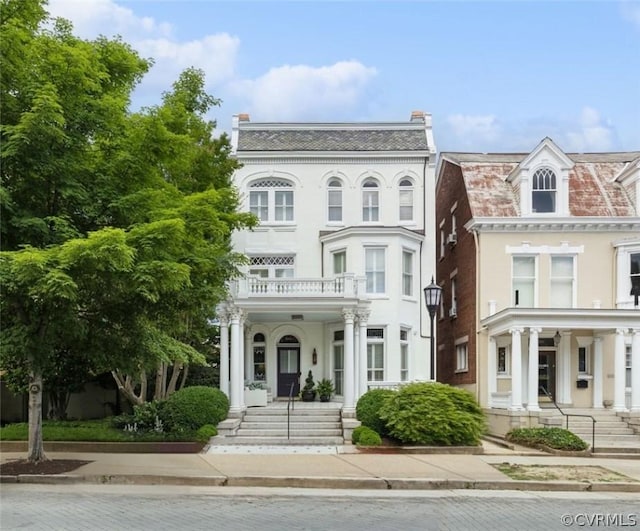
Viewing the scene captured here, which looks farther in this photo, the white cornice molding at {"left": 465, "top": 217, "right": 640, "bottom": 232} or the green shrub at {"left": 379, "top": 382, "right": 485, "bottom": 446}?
the white cornice molding at {"left": 465, "top": 217, "right": 640, "bottom": 232}

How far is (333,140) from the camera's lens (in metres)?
26.3

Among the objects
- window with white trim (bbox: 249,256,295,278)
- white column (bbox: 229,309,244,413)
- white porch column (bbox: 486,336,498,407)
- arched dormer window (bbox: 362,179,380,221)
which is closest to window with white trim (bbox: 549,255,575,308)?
→ white porch column (bbox: 486,336,498,407)

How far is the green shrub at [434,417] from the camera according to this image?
1708 cm

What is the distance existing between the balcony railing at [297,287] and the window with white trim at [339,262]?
10.2 ft

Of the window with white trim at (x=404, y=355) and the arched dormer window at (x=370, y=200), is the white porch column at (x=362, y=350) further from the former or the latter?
the arched dormer window at (x=370, y=200)

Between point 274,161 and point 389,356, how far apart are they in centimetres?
812

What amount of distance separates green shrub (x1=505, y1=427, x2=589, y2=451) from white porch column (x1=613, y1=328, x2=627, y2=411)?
13.1ft

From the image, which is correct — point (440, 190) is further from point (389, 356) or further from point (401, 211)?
point (389, 356)

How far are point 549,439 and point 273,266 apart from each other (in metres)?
11.6

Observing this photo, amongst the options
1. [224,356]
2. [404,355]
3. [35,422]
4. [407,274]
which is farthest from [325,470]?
[407,274]

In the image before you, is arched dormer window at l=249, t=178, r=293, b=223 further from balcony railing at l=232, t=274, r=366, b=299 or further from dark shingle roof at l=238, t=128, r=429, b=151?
balcony railing at l=232, t=274, r=366, b=299

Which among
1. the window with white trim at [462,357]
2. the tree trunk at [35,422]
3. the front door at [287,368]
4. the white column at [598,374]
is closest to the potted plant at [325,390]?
the front door at [287,368]

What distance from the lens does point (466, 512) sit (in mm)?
10367

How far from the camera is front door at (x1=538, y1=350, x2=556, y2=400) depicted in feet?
78.0
